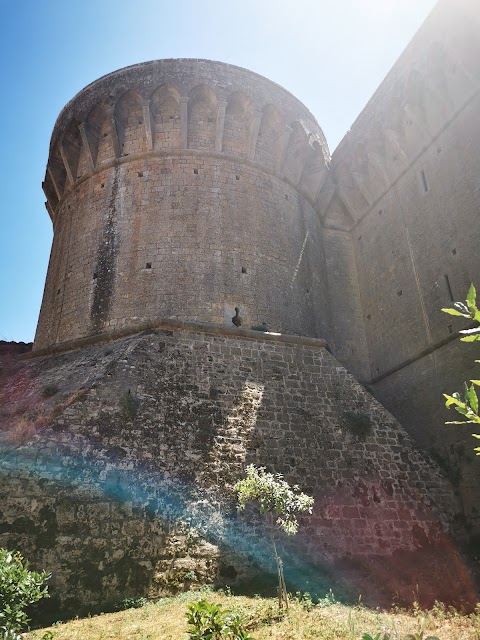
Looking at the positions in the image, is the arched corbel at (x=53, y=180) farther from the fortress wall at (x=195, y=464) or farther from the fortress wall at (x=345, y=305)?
the fortress wall at (x=345, y=305)

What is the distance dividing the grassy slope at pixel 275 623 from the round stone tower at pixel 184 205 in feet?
19.2

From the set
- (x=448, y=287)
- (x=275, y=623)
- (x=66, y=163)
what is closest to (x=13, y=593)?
(x=275, y=623)

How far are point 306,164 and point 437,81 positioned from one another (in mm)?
3929

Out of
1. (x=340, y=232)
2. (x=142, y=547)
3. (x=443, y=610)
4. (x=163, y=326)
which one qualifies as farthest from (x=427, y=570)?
(x=340, y=232)

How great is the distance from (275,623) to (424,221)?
915cm

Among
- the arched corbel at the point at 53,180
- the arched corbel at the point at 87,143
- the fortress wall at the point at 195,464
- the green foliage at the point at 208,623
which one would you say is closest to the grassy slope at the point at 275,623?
the fortress wall at the point at 195,464

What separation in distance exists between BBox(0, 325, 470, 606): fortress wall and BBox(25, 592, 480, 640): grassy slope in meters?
0.57

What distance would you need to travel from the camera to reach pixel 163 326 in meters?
9.29

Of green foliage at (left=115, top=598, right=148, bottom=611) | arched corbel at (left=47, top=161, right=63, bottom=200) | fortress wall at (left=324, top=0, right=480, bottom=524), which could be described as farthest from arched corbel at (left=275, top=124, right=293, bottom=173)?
green foliage at (left=115, top=598, right=148, bottom=611)

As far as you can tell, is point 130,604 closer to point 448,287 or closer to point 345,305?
point 448,287

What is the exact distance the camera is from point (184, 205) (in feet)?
38.2

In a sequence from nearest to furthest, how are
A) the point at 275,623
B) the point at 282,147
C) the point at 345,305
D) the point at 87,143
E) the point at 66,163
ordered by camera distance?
the point at 275,623
the point at 87,143
the point at 282,147
the point at 66,163
the point at 345,305

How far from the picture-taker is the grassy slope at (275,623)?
16.1 feet

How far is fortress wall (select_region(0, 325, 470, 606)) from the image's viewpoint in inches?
248
